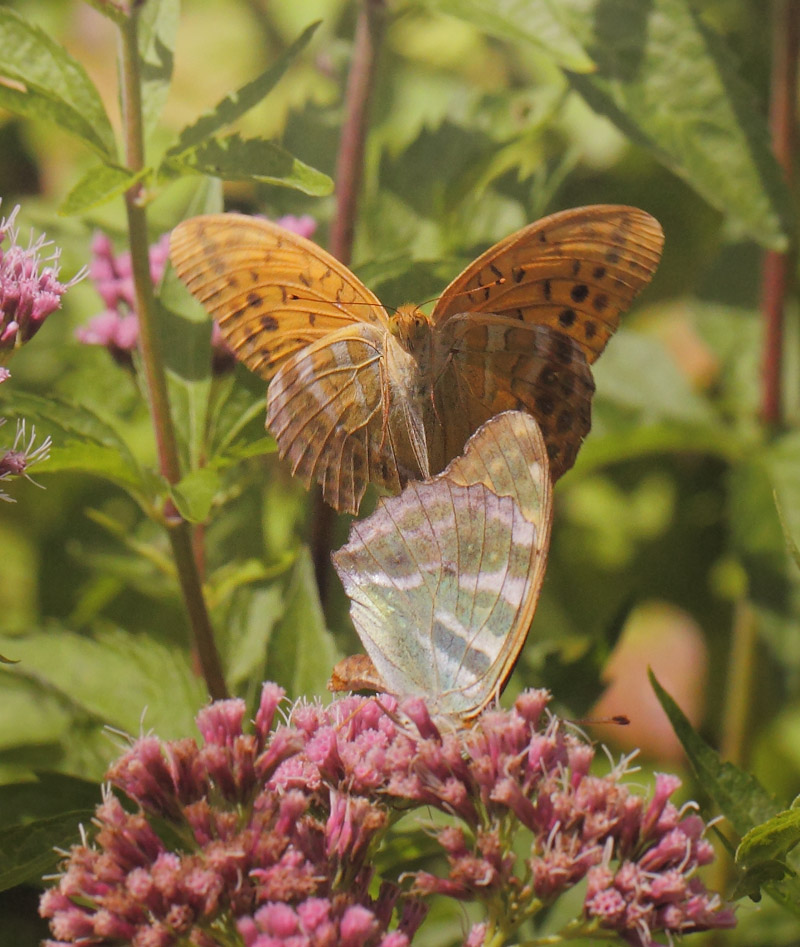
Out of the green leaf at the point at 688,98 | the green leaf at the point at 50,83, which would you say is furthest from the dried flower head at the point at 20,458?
the green leaf at the point at 688,98

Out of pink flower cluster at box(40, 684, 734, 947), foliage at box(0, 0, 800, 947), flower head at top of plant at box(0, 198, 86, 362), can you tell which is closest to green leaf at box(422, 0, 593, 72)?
foliage at box(0, 0, 800, 947)

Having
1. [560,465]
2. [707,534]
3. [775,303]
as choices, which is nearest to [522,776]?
[560,465]

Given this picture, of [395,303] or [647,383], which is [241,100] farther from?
[647,383]

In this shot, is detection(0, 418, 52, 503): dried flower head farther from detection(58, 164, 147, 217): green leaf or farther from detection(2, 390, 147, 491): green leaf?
detection(58, 164, 147, 217): green leaf

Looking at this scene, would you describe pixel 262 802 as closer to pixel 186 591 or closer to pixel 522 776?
pixel 522 776

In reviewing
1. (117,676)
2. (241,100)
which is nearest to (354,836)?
(117,676)

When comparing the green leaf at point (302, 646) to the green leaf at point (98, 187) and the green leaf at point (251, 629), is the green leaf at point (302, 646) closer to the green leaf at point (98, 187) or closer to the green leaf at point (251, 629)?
the green leaf at point (251, 629)
